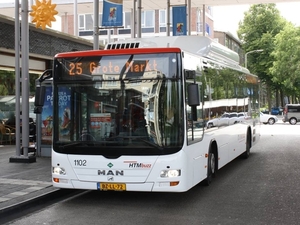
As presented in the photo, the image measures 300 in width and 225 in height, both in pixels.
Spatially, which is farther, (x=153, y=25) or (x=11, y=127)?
(x=153, y=25)

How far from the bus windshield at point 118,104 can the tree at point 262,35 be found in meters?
50.9

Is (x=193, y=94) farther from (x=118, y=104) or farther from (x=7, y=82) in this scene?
(x=7, y=82)

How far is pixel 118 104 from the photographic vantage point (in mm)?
7863

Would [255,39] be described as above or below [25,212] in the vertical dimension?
above

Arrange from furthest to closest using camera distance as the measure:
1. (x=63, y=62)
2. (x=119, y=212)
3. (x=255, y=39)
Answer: (x=255, y=39)
(x=63, y=62)
(x=119, y=212)

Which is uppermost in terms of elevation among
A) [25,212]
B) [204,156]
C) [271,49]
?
[271,49]

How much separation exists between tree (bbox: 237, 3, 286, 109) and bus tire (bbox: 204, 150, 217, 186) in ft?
159

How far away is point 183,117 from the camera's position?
25.3 feet

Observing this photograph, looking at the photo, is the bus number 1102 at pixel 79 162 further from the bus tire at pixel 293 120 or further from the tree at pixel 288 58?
the tree at pixel 288 58

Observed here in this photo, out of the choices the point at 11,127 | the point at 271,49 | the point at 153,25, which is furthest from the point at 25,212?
the point at 271,49

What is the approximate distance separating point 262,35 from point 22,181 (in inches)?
2079

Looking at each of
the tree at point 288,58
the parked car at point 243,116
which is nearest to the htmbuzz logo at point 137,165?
the parked car at point 243,116

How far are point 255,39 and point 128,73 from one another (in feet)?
177

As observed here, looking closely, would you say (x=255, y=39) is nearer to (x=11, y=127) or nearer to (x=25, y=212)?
(x=11, y=127)
